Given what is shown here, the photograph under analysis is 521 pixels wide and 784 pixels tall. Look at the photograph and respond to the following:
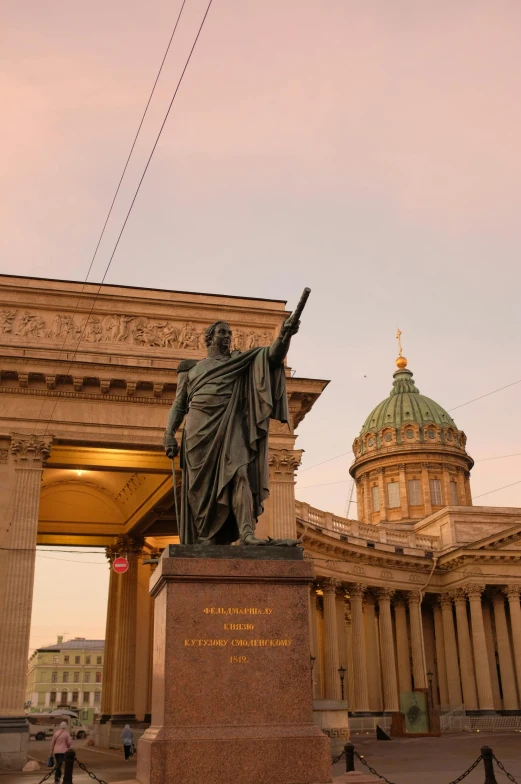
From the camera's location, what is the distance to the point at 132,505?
3744cm

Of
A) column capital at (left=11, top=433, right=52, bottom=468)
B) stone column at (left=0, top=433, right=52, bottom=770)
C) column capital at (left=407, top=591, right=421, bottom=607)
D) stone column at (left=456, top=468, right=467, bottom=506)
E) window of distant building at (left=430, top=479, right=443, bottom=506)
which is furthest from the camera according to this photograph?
stone column at (left=456, top=468, right=467, bottom=506)

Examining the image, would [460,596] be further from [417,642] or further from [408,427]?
[408,427]

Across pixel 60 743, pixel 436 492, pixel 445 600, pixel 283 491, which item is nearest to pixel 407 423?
pixel 436 492

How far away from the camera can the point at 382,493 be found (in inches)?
3374

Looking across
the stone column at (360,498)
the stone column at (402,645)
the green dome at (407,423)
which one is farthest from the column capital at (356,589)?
the green dome at (407,423)

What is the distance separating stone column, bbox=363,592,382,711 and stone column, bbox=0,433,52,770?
37184 millimetres

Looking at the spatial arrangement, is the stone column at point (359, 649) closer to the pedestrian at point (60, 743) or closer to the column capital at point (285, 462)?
the column capital at point (285, 462)

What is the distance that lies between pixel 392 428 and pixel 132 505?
55564mm

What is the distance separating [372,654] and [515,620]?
36.3 ft

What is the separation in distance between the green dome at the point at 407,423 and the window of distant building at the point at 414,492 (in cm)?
457

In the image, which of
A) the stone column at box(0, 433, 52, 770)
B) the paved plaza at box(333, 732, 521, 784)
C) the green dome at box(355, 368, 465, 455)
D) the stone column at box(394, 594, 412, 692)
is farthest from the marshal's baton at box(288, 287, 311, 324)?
the green dome at box(355, 368, 465, 455)

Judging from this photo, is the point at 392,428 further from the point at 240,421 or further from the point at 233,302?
the point at 240,421

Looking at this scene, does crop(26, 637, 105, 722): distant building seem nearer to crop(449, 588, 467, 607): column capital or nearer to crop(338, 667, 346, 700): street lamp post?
crop(449, 588, 467, 607): column capital

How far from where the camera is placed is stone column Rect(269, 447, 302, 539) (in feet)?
93.9
